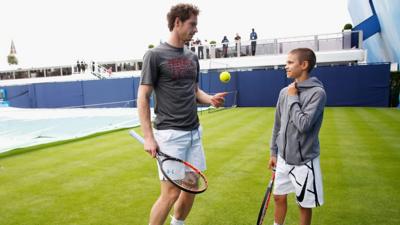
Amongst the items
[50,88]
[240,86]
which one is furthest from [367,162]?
[50,88]

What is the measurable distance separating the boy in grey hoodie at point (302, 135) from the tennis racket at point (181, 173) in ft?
2.14

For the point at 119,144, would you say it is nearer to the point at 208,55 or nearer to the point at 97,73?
the point at 208,55

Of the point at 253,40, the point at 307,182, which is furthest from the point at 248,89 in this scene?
the point at 307,182

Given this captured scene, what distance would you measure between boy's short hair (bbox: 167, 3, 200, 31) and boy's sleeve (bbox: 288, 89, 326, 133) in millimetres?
1030

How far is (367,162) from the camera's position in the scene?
5.71 m

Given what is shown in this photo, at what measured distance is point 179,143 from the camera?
8.67 feet

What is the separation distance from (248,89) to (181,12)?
55.4 ft

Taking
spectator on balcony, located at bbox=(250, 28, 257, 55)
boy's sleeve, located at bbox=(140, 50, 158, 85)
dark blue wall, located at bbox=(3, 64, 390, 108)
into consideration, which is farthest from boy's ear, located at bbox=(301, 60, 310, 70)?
spectator on balcony, located at bbox=(250, 28, 257, 55)

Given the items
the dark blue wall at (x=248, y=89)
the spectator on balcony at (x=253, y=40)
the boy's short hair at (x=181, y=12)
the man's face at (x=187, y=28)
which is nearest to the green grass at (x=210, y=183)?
the man's face at (x=187, y=28)

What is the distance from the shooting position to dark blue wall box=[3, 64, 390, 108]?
54.8ft

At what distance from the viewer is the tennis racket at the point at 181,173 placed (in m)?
2.58

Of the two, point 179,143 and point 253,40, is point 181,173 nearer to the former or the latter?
point 179,143

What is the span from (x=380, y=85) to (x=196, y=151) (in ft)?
53.3

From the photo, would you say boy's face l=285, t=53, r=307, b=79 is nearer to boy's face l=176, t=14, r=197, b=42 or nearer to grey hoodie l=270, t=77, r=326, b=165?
→ grey hoodie l=270, t=77, r=326, b=165
